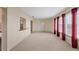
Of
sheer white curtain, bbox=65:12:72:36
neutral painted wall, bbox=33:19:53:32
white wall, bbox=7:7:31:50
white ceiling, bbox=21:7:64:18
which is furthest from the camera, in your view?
neutral painted wall, bbox=33:19:53:32

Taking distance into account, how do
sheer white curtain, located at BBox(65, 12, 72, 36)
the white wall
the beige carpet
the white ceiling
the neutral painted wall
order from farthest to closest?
the neutral painted wall, sheer white curtain, located at BBox(65, 12, 72, 36), the white ceiling, the beige carpet, the white wall

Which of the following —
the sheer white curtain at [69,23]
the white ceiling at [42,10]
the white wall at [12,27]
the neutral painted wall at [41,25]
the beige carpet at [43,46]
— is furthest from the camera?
the neutral painted wall at [41,25]

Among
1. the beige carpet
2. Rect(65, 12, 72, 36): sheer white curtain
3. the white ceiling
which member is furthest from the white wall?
Rect(65, 12, 72, 36): sheer white curtain

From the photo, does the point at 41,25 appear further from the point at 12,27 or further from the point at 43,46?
the point at 12,27

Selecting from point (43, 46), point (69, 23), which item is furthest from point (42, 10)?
point (43, 46)

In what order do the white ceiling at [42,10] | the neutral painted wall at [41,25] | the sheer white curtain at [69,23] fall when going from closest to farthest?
the white ceiling at [42,10], the sheer white curtain at [69,23], the neutral painted wall at [41,25]

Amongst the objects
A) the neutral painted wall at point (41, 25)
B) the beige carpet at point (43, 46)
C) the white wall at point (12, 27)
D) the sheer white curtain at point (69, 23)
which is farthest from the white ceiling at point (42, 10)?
the neutral painted wall at point (41, 25)

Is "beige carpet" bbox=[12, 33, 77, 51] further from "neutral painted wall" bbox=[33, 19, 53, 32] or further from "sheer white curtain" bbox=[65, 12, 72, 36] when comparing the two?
"neutral painted wall" bbox=[33, 19, 53, 32]

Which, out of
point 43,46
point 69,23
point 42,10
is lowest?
point 43,46

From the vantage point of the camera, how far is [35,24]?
67.9 feet

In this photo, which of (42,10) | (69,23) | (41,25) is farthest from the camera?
(41,25)

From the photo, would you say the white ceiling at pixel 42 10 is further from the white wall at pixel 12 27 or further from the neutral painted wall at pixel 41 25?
the neutral painted wall at pixel 41 25
